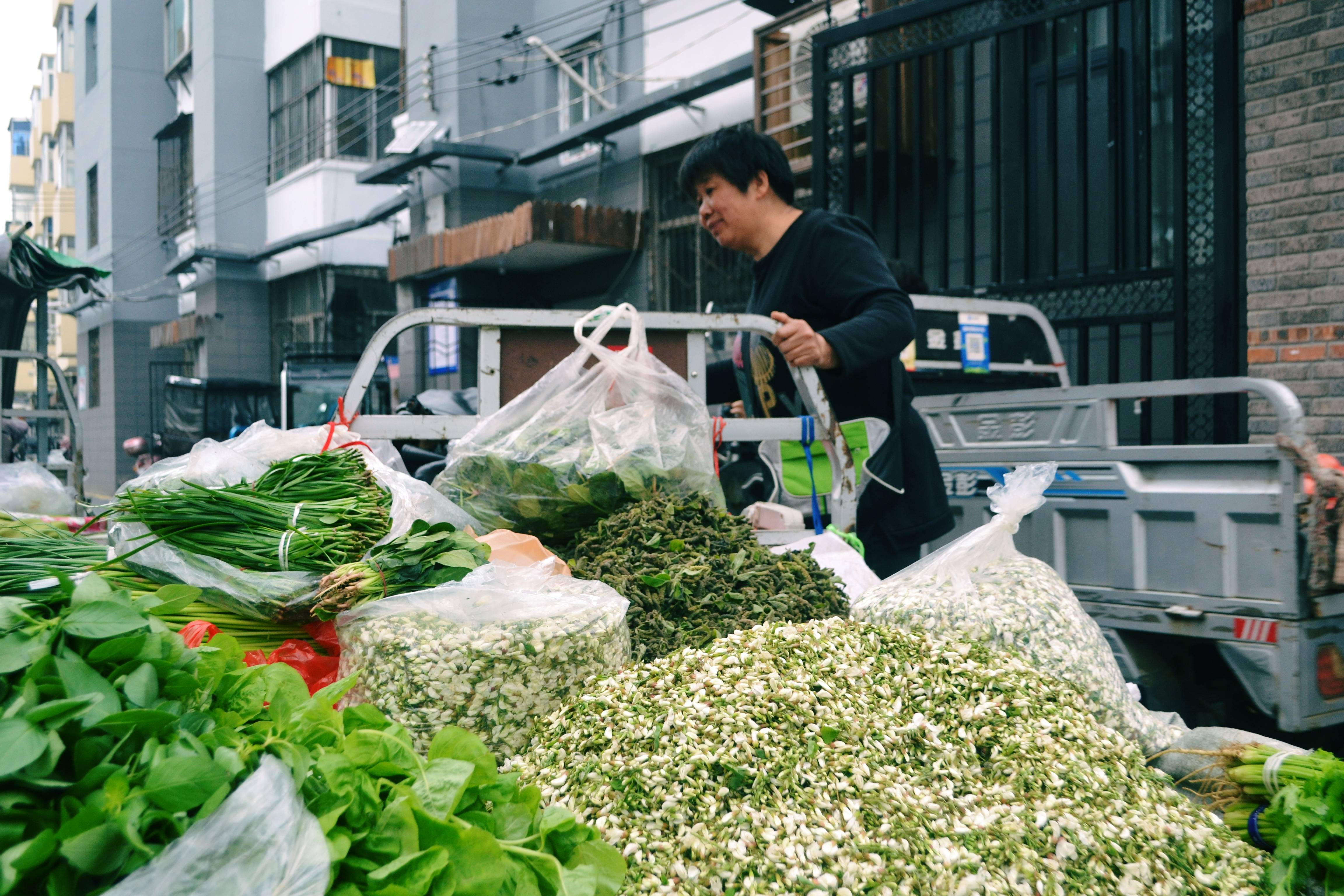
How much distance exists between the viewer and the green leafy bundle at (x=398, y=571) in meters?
1.65

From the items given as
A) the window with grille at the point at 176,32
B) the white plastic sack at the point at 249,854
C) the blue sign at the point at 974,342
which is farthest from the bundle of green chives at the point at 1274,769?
the window with grille at the point at 176,32

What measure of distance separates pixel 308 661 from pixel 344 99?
1912cm

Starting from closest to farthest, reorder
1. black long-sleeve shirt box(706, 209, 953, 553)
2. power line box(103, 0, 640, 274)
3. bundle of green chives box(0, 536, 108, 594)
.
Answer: bundle of green chives box(0, 536, 108, 594)
black long-sleeve shirt box(706, 209, 953, 553)
power line box(103, 0, 640, 274)

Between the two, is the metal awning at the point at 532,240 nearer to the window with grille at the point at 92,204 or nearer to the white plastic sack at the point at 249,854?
the white plastic sack at the point at 249,854

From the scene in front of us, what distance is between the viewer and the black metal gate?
5359 millimetres

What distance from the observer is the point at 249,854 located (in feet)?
3.05

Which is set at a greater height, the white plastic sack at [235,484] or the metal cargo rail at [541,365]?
the metal cargo rail at [541,365]

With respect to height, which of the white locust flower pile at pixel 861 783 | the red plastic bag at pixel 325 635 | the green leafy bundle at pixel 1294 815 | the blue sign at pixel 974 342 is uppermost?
the blue sign at pixel 974 342

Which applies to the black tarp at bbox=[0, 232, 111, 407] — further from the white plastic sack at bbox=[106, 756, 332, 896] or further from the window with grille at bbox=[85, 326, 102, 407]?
the window with grille at bbox=[85, 326, 102, 407]

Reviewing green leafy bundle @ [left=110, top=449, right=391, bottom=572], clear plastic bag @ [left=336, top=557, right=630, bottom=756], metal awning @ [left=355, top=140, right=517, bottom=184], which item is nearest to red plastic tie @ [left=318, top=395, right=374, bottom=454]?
green leafy bundle @ [left=110, top=449, right=391, bottom=572]

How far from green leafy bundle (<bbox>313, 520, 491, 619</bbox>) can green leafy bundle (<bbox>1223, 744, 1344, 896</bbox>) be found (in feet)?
4.47

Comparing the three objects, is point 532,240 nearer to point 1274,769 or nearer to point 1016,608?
point 1016,608

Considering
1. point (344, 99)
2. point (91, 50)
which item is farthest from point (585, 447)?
point (91, 50)

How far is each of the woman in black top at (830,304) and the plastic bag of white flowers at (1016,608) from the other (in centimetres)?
78
